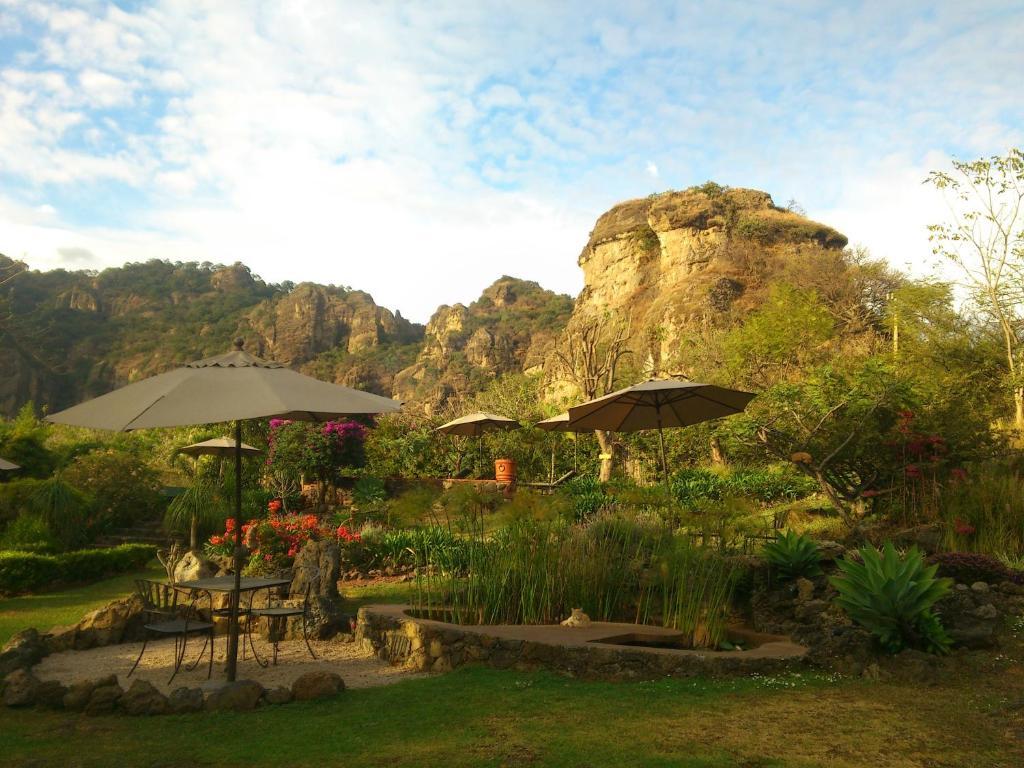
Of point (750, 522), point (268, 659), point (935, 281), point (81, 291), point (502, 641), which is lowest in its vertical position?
point (268, 659)

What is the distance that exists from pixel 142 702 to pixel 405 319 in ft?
200

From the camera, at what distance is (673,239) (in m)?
39.9

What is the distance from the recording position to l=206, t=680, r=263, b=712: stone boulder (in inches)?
177

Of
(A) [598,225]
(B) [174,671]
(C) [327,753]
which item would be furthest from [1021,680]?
(A) [598,225]

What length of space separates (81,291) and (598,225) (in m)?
39.9

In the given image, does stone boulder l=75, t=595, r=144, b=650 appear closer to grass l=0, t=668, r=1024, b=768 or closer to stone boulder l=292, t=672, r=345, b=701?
grass l=0, t=668, r=1024, b=768

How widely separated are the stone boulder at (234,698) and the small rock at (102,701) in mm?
537

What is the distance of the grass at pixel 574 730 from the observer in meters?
3.48

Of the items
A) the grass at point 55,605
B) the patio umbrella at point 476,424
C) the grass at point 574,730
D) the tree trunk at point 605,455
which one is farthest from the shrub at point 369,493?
the grass at point 574,730

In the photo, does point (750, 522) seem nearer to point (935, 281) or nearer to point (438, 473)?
point (438, 473)

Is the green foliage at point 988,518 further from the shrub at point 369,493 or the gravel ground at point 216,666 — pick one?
the shrub at point 369,493

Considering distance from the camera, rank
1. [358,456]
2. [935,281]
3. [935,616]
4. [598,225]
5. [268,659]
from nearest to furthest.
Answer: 1. [935,616]
2. [268,659]
3. [358,456]
4. [935,281]
5. [598,225]

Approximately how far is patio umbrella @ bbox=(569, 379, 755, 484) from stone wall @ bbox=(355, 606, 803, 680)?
3.49 metres

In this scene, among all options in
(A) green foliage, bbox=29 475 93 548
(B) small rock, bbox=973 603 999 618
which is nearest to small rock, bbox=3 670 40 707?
(B) small rock, bbox=973 603 999 618
